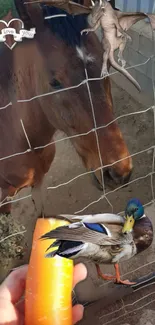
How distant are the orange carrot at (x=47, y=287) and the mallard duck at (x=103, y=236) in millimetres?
54

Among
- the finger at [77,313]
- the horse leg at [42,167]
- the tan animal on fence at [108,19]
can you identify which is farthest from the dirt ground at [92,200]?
the tan animal on fence at [108,19]

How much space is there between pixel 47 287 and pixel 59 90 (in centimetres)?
57

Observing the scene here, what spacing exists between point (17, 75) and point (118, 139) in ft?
1.28

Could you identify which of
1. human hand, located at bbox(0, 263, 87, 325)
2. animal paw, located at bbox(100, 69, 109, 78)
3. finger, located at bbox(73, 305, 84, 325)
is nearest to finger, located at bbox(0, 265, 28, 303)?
human hand, located at bbox(0, 263, 87, 325)

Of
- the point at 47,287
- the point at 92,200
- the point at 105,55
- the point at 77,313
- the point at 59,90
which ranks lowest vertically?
the point at 92,200

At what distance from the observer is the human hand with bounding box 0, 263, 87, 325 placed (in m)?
1.10

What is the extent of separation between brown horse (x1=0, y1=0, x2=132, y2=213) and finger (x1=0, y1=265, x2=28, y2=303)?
0.41m

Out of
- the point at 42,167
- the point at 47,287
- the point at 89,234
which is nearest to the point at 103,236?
the point at 89,234

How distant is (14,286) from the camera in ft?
3.81

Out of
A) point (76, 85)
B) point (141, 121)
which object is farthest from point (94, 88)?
point (141, 121)

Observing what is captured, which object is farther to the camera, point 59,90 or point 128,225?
point 59,90

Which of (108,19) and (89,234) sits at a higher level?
(108,19)

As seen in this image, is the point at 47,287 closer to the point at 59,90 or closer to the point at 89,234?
the point at 89,234

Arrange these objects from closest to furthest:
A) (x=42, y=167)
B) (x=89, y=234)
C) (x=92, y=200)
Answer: (x=89, y=234) → (x=42, y=167) → (x=92, y=200)
